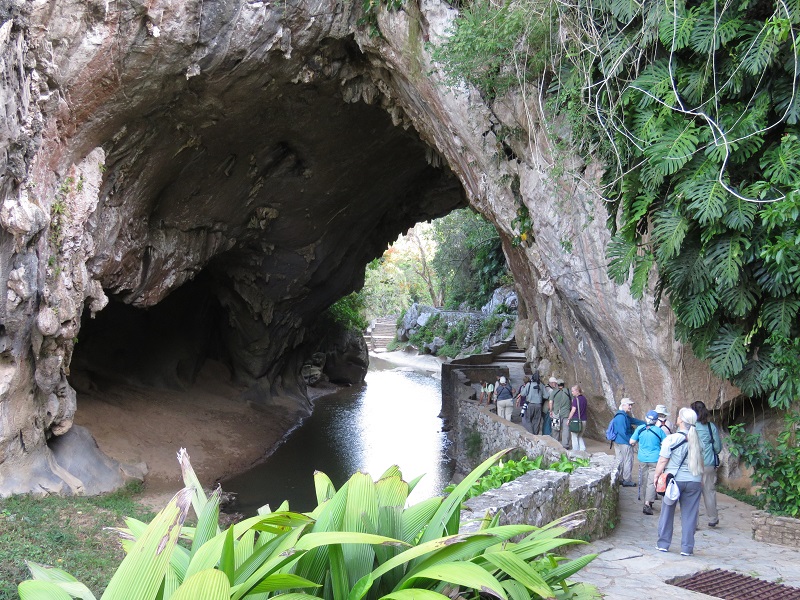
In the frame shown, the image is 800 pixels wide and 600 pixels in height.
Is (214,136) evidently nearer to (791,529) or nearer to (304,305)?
(304,305)

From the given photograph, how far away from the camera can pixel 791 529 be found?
680 centimetres

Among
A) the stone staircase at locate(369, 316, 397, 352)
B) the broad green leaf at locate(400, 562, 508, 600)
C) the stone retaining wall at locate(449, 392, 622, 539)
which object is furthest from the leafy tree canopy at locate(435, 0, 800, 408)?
the stone staircase at locate(369, 316, 397, 352)

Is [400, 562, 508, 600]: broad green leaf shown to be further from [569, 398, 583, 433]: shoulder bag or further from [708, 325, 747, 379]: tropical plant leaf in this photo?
[569, 398, 583, 433]: shoulder bag

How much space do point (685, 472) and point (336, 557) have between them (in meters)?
4.11

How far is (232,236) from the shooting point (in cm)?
1738

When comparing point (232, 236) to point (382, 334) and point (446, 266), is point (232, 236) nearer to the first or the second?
point (446, 266)

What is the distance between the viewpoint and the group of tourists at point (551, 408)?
1078 cm

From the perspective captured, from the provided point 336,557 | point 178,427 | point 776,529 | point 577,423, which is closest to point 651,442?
point 776,529

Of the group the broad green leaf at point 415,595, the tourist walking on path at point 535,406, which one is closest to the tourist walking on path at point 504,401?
the tourist walking on path at point 535,406

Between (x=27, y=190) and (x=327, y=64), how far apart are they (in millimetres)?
5436

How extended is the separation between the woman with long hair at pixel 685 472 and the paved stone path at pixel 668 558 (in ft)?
0.54

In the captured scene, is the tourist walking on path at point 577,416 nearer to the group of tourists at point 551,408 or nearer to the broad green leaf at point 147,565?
the group of tourists at point 551,408

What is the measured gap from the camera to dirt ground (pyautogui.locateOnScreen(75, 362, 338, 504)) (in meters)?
14.8

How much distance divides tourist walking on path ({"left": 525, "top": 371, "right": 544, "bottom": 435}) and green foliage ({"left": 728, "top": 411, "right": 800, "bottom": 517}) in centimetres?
497
